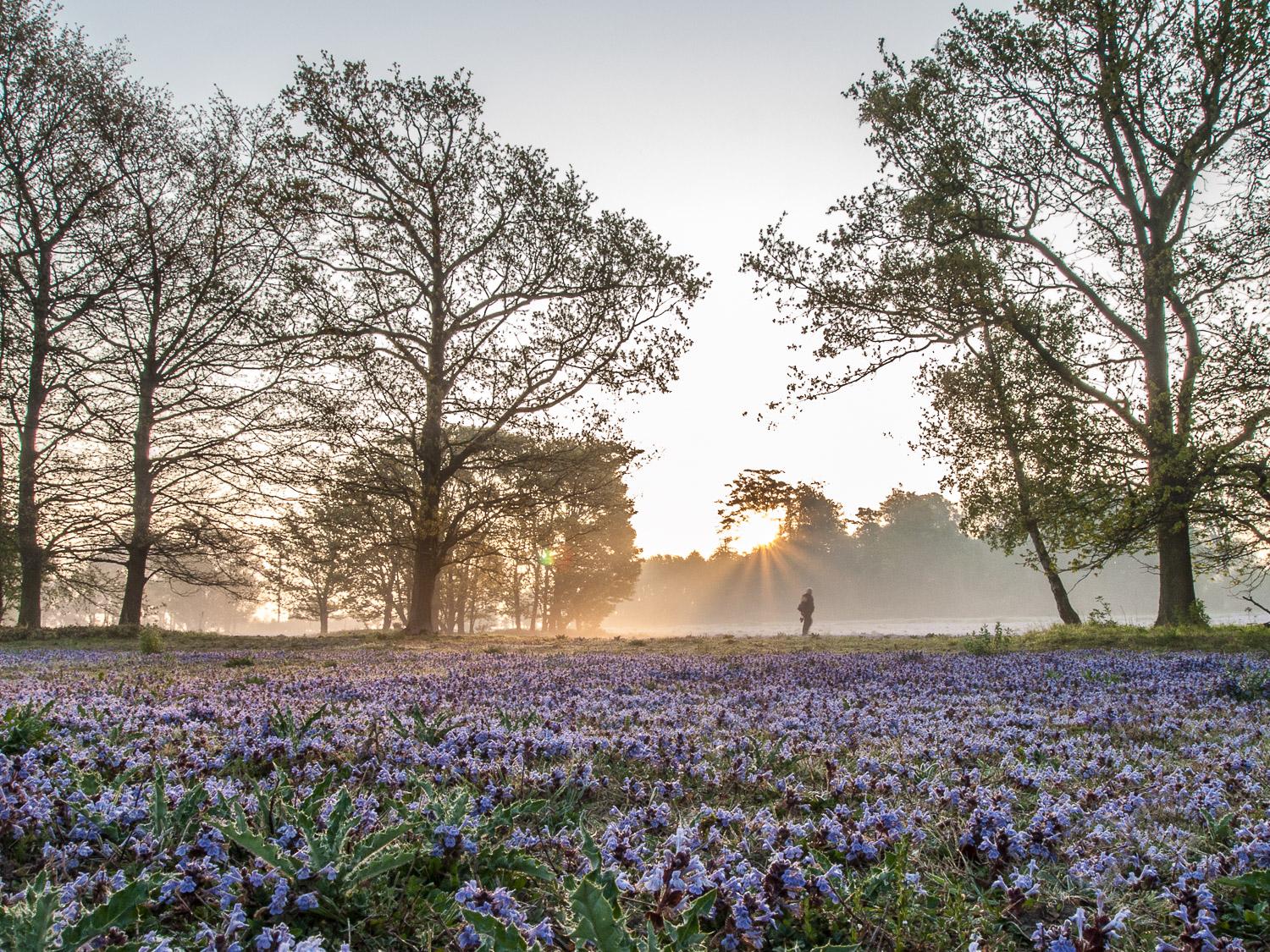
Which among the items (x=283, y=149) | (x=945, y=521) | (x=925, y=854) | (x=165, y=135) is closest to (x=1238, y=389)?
(x=925, y=854)

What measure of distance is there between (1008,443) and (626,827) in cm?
2148

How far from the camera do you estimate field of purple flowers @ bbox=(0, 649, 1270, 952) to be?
6.54ft

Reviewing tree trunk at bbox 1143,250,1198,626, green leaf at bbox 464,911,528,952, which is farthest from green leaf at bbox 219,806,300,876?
tree trunk at bbox 1143,250,1198,626

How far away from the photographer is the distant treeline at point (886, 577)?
10675 centimetres

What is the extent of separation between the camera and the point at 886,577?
108 metres

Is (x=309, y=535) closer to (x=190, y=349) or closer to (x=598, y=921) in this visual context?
(x=190, y=349)

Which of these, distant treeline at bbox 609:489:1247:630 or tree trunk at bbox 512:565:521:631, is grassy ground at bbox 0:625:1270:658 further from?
distant treeline at bbox 609:489:1247:630

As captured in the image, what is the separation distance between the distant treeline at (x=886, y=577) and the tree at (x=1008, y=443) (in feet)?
251

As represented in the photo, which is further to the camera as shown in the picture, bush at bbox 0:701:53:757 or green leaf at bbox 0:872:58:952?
bush at bbox 0:701:53:757

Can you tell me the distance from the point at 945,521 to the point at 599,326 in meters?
110

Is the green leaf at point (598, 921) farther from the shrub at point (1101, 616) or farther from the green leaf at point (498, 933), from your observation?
the shrub at point (1101, 616)

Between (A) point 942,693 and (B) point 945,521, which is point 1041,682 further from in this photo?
(B) point 945,521

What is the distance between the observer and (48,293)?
20.7 meters

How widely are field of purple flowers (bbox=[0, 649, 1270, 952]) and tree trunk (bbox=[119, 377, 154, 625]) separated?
771 inches
